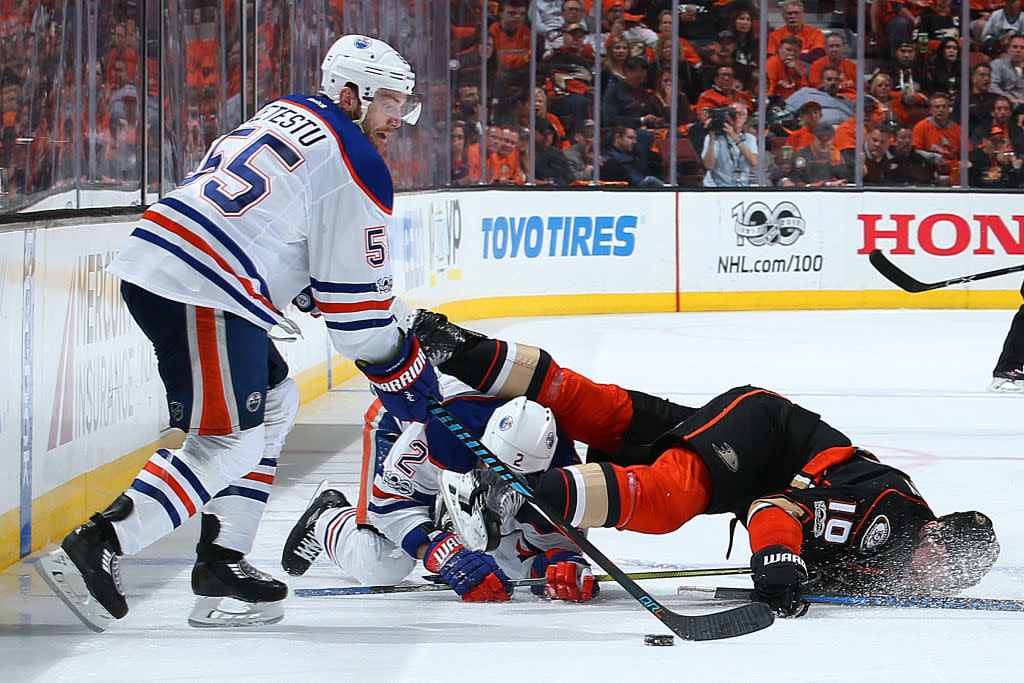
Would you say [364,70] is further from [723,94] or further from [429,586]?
[723,94]

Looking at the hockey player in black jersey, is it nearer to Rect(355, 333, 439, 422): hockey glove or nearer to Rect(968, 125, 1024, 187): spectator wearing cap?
Rect(355, 333, 439, 422): hockey glove

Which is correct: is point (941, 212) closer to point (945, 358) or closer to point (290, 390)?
point (945, 358)

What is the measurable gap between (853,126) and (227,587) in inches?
374

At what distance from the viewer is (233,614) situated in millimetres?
2748

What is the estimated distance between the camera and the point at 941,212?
34.3ft

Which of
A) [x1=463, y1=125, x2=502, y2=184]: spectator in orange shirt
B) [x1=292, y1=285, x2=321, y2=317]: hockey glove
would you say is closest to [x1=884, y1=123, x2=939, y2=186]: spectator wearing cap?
[x1=463, y1=125, x2=502, y2=184]: spectator in orange shirt

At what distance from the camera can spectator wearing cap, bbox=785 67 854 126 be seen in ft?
37.7

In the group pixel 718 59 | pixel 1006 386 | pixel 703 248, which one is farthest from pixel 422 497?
pixel 718 59

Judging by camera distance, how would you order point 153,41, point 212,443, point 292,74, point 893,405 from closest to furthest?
point 212,443, point 153,41, point 893,405, point 292,74

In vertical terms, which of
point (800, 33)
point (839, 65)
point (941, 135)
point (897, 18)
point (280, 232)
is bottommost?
point (280, 232)

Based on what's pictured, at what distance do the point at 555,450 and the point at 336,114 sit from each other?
34.8 inches

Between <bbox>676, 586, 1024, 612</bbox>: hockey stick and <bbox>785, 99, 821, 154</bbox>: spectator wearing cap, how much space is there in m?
8.69

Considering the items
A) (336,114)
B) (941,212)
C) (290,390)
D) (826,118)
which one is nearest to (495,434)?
(290,390)

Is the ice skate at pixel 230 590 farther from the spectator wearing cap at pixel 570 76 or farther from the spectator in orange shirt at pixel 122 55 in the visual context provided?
the spectator wearing cap at pixel 570 76
